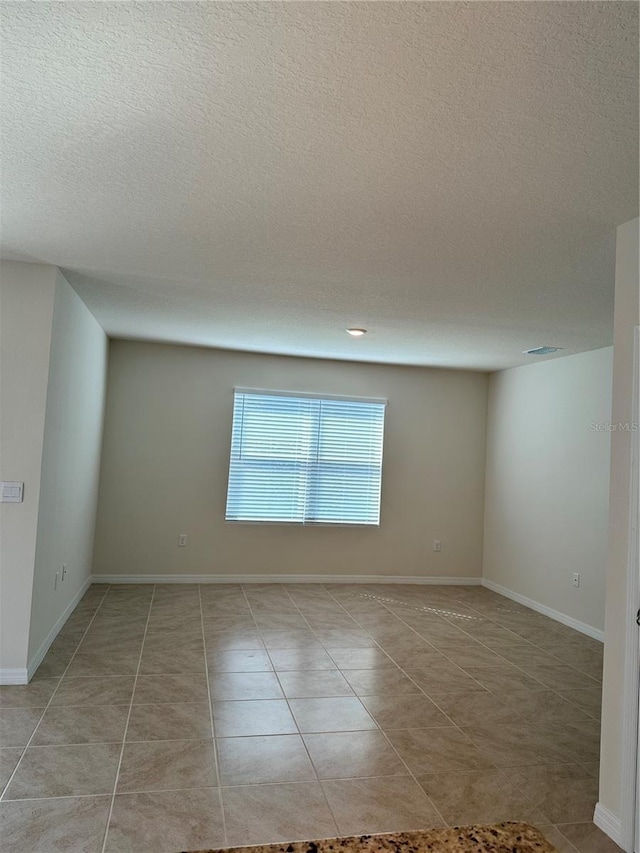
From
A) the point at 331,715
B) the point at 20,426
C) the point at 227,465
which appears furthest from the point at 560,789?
the point at 227,465

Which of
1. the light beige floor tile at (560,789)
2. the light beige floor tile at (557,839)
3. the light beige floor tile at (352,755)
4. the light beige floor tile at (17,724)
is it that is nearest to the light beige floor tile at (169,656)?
the light beige floor tile at (17,724)

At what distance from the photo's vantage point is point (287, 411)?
6.59 meters

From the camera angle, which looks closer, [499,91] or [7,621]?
[499,91]

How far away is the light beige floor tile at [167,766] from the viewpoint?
2520mm

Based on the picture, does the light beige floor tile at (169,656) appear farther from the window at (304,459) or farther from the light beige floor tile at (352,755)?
the window at (304,459)

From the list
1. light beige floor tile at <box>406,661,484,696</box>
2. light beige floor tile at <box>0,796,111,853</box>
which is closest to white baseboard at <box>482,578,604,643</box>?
light beige floor tile at <box>406,661,484,696</box>

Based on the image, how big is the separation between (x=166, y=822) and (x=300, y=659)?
1.94m

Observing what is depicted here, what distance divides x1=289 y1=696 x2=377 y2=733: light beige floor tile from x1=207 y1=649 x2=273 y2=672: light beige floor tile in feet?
1.82

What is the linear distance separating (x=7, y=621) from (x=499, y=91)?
3562mm

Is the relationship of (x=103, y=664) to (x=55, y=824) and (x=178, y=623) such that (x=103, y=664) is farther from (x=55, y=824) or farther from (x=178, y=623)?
(x=55, y=824)

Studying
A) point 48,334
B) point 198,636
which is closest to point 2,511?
point 48,334

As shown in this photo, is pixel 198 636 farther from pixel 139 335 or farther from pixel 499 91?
pixel 499 91

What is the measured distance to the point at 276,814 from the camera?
2.35 metres

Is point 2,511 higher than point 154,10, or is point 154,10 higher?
point 154,10
